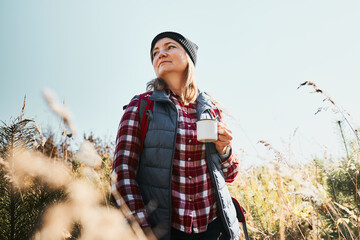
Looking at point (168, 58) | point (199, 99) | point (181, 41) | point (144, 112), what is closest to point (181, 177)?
point (144, 112)

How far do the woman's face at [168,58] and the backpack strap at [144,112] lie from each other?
1.08 ft

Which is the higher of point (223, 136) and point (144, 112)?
point (144, 112)

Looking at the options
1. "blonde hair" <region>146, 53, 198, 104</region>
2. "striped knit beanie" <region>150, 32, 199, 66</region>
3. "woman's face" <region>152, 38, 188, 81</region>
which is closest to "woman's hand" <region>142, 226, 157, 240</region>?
"blonde hair" <region>146, 53, 198, 104</region>

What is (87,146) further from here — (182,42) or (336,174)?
(336,174)

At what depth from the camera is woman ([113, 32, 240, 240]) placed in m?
1.46

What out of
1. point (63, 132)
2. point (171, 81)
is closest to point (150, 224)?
point (63, 132)

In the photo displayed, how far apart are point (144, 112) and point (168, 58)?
57 centimetres

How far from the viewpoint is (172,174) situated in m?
1.60

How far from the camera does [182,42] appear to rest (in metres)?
2.08

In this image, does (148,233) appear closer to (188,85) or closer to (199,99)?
(199,99)

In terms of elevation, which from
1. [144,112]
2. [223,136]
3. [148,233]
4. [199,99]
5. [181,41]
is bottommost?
[148,233]

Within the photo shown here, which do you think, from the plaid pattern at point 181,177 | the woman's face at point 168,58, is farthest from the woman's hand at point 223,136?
the woman's face at point 168,58

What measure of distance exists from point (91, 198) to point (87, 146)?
0.44 m

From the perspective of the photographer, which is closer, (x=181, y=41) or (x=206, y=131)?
(x=206, y=131)
